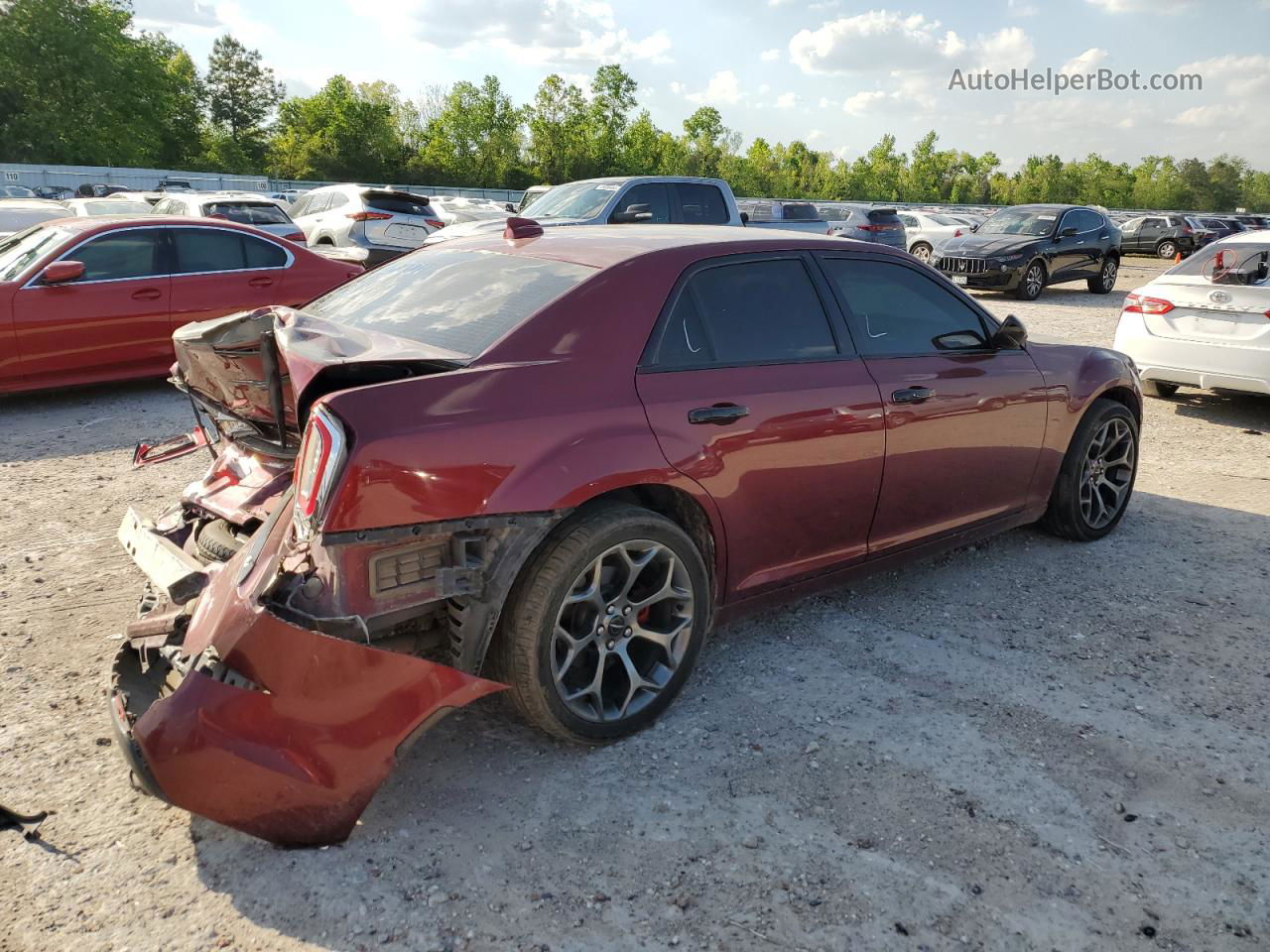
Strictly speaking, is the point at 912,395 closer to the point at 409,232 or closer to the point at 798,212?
the point at 409,232

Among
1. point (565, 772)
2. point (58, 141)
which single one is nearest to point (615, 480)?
point (565, 772)

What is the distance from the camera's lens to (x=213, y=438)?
3662 millimetres

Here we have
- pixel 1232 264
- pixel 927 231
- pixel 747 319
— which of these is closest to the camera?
pixel 747 319

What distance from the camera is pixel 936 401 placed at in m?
3.96

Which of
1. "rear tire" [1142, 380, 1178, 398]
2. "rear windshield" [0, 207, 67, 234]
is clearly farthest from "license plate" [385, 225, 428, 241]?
"rear tire" [1142, 380, 1178, 398]

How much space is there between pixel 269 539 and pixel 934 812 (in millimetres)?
2137

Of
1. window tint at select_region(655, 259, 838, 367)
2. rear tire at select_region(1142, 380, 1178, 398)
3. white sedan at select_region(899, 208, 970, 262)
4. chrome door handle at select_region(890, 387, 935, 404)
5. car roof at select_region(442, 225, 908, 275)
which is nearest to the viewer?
window tint at select_region(655, 259, 838, 367)

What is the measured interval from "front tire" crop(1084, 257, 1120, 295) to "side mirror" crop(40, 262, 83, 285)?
17.7m

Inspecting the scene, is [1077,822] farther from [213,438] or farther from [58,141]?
[58,141]

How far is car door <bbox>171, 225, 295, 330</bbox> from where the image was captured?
26.2 ft

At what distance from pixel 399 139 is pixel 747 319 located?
6841cm

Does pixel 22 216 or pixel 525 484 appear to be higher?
pixel 22 216

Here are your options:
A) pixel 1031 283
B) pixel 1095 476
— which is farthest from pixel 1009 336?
pixel 1031 283

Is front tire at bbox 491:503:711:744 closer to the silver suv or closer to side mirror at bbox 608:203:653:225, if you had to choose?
side mirror at bbox 608:203:653:225
